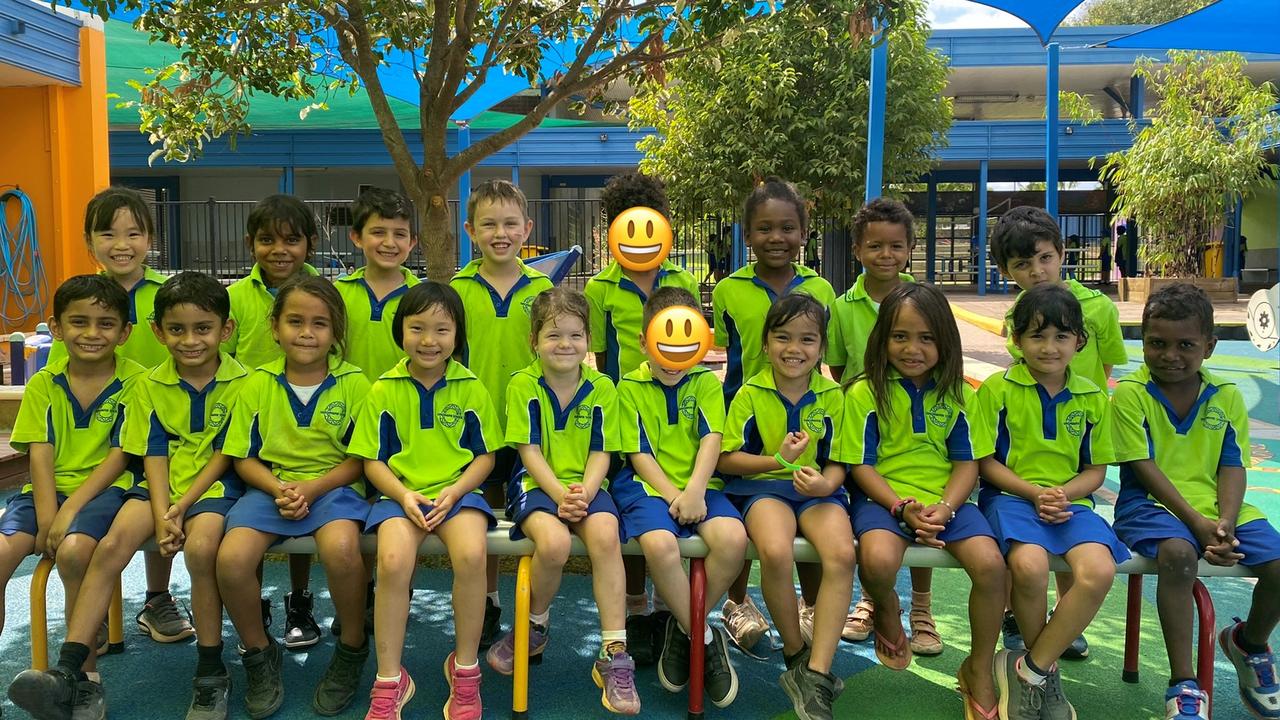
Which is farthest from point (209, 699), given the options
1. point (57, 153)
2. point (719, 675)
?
point (57, 153)

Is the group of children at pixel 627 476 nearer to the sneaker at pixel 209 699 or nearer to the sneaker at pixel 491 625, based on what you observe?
the sneaker at pixel 209 699

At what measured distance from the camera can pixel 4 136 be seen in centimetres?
1000

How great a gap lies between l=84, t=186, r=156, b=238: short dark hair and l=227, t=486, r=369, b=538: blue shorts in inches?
40.9

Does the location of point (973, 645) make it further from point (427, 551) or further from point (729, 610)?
point (427, 551)

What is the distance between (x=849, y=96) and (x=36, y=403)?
1106cm

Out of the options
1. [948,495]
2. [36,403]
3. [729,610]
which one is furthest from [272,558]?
[948,495]

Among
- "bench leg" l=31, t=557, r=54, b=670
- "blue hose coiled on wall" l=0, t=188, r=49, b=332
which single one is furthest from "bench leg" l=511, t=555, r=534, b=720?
"blue hose coiled on wall" l=0, t=188, r=49, b=332

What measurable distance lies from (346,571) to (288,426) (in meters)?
0.49

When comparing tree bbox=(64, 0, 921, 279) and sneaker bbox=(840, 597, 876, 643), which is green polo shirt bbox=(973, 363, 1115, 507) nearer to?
sneaker bbox=(840, 597, 876, 643)

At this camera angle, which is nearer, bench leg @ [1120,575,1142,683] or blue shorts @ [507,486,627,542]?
blue shorts @ [507,486,627,542]

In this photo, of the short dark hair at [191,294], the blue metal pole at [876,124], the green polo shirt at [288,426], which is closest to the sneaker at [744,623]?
the green polo shirt at [288,426]

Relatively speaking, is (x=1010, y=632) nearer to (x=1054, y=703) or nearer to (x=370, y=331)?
(x=1054, y=703)

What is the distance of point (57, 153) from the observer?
32.7 feet

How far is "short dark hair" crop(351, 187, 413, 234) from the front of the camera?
331cm
